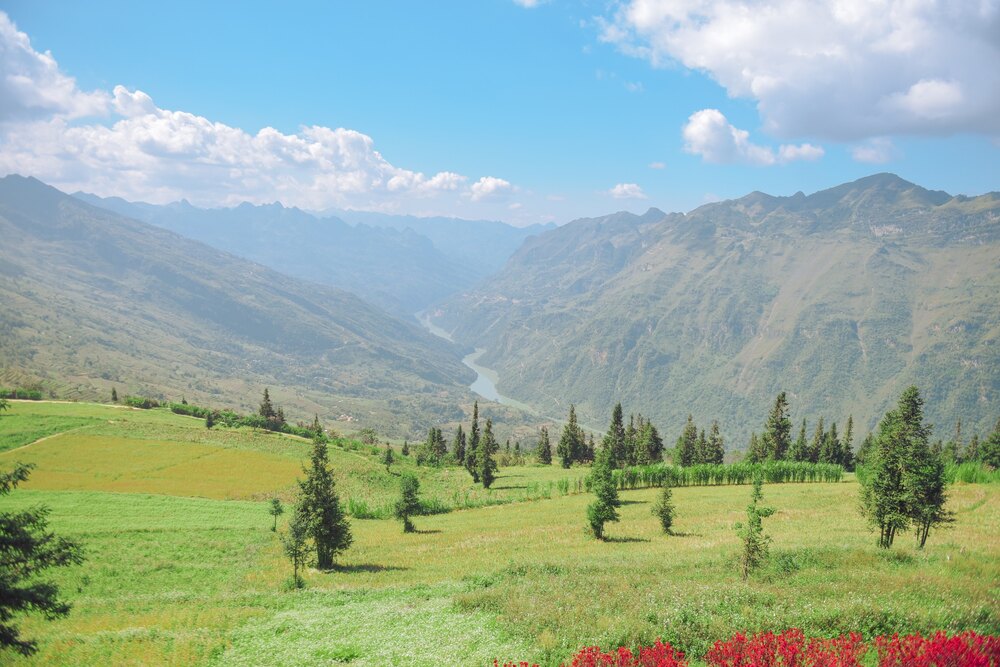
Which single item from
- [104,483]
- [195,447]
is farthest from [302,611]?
[195,447]

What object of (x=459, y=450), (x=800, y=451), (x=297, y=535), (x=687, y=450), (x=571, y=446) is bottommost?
(x=459, y=450)

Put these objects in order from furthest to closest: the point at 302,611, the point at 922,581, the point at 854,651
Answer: the point at 302,611 < the point at 922,581 < the point at 854,651

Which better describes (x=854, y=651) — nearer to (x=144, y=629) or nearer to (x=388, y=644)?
(x=388, y=644)

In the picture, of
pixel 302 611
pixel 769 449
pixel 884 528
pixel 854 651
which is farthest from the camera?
pixel 769 449

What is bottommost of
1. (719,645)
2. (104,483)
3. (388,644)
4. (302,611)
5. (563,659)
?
(104,483)

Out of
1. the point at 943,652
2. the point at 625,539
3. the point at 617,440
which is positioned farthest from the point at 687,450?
the point at 943,652

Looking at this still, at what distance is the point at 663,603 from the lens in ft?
59.8

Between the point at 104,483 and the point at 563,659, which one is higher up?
the point at 563,659

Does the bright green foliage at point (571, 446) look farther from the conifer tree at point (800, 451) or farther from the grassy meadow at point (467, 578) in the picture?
the conifer tree at point (800, 451)

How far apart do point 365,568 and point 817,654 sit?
31995 mm

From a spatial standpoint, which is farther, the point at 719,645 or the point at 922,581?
the point at 922,581

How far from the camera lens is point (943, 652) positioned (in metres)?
11.9

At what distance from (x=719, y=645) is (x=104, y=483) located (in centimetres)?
7582

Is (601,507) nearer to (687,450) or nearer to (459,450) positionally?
(687,450)
